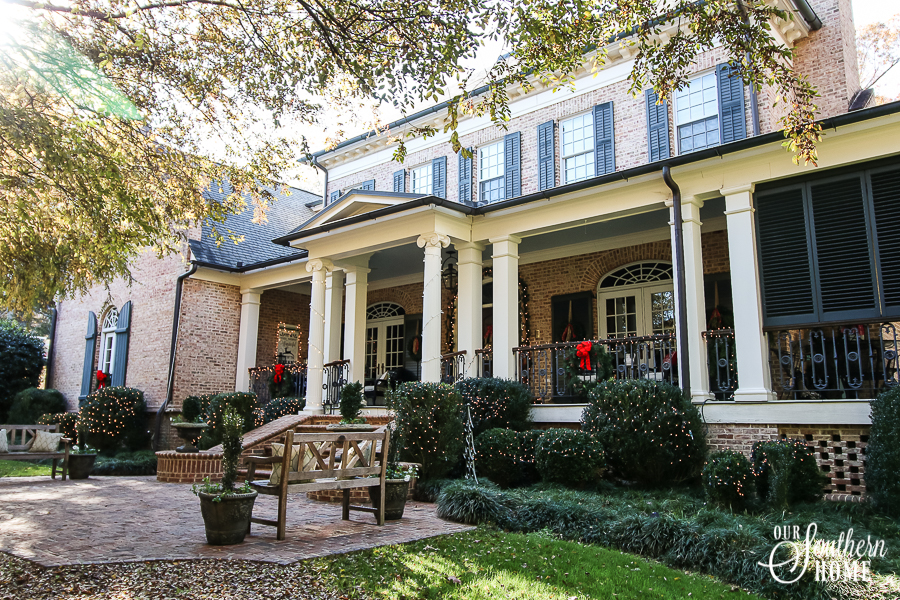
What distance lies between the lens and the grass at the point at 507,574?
440 cm

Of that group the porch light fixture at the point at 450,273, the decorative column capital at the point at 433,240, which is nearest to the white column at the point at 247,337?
the porch light fixture at the point at 450,273

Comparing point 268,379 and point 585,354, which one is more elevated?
point 585,354

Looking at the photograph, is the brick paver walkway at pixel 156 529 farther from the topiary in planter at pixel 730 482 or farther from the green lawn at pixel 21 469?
the green lawn at pixel 21 469

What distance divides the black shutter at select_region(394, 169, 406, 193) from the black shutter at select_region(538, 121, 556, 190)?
13.7 feet

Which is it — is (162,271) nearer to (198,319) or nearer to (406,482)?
(198,319)

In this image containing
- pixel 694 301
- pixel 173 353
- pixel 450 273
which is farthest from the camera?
pixel 173 353

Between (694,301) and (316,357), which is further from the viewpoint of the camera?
(316,357)

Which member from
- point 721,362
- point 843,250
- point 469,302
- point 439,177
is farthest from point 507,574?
point 439,177

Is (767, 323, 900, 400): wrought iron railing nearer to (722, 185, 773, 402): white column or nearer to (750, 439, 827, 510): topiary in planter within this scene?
(722, 185, 773, 402): white column

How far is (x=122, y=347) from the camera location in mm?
17453

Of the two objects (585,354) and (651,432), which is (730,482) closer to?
(651,432)

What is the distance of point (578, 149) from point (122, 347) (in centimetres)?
1283

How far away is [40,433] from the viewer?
1088 centimetres

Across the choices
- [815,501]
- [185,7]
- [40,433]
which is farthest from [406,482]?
[40,433]
